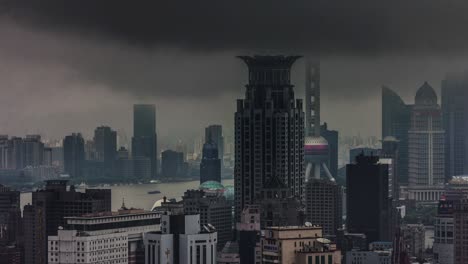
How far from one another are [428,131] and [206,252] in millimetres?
16204

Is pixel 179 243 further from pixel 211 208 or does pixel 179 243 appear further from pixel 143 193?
pixel 143 193

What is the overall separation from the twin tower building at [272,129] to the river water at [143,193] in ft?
1.64

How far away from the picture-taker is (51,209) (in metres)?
24.9

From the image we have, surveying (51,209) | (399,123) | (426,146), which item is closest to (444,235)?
(51,209)

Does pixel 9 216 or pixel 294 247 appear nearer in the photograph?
pixel 294 247

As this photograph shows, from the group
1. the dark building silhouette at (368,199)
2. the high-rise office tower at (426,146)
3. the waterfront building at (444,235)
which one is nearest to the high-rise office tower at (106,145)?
the dark building silhouette at (368,199)

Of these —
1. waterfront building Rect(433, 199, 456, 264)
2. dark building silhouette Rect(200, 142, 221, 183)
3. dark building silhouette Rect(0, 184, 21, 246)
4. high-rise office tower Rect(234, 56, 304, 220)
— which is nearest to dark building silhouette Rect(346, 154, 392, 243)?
waterfront building Rect(433, 199, 456, 264)

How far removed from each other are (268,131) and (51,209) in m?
4.20

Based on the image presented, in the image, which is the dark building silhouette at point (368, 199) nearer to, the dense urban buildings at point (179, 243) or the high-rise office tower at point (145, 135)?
the high-rise office tower at point (145, 135)

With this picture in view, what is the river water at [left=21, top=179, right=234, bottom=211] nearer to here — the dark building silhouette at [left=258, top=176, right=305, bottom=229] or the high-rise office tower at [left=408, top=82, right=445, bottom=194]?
the dark building silhouette at [left=258, top=176, right=305, bottom=229]

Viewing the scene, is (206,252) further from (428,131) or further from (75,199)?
(428,131)

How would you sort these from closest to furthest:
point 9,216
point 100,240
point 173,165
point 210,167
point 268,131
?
point 100,240, point 9,216, point 268,131, point 173,165, point 210,167

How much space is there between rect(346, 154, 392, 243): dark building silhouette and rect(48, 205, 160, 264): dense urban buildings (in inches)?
232

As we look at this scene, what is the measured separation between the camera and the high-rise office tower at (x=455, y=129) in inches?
1294
